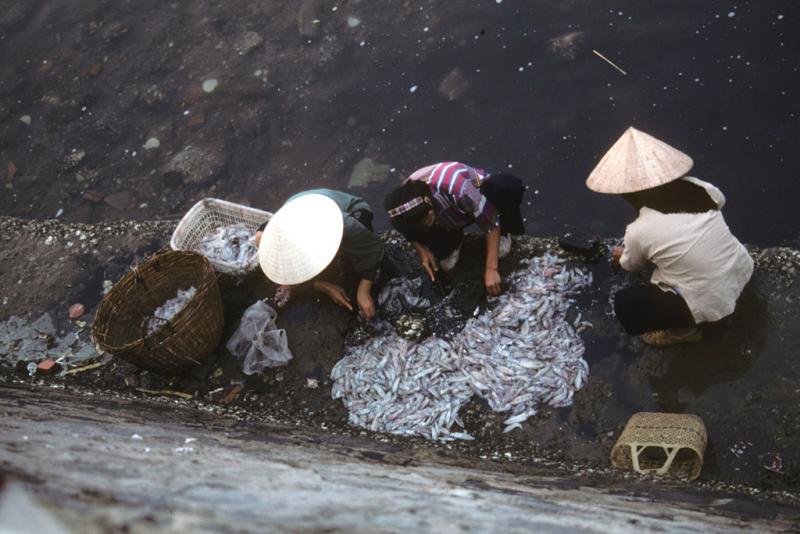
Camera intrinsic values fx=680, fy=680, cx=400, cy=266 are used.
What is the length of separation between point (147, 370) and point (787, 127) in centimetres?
498

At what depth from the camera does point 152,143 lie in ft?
22.7

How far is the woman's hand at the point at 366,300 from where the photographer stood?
4.72 m

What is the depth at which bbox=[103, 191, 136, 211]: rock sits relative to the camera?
6.45 m

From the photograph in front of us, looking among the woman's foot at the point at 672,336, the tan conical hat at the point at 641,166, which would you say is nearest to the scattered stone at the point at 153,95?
the tan conical hat at the point at 641,166

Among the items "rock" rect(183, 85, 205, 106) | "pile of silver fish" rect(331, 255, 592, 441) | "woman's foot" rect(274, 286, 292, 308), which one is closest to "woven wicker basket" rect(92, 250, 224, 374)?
"woman's foot" rect(274, 286, 292, 308)

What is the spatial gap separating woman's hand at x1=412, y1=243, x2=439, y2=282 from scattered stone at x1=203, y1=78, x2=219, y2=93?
364 cm

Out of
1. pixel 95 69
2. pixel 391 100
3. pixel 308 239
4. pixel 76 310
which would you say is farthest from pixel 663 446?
pixel 95 69

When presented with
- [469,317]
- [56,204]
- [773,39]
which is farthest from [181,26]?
[773,39]

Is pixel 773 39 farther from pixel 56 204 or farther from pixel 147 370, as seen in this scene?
pixel 56 204

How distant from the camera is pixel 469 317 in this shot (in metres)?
4.64

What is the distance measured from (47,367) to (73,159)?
2.66 metres

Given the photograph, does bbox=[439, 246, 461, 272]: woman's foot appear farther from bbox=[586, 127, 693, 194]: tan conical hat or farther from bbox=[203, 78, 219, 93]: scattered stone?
bbox=[203, 78, 219, 93]: scattered stone

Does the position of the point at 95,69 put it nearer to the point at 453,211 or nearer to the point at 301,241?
the point at 301,241

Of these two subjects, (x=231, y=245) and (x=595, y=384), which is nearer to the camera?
(x=595, y=384)
